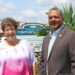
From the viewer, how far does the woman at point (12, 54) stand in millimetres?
3091

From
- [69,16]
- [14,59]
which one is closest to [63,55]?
[14,59]

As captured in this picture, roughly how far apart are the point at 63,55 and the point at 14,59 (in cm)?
60

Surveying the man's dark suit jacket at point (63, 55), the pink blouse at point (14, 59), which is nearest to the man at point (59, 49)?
the man's dark suit jacket at point (63, 55)

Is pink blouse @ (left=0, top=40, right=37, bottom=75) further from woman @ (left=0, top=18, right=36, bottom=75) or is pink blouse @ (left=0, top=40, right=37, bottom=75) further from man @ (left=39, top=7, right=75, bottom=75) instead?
man @ (left=39, top=7, right=75, bottom=75)

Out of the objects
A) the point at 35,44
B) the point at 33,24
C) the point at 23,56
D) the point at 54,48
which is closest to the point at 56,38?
the point at 54,48

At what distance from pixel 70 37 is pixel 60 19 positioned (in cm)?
29

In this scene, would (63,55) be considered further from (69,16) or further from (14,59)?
(69,16)

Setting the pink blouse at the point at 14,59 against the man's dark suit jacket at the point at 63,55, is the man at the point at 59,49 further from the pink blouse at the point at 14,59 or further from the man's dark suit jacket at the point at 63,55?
A: the pink blouse at the point at 14,59

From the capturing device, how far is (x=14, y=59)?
310 centimetres

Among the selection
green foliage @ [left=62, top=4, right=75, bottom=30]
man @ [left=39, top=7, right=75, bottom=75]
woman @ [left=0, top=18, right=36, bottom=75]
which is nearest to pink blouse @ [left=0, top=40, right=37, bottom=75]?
woman @ [left=0, top=18, right=36, bottom=75]

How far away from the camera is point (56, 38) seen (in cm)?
307

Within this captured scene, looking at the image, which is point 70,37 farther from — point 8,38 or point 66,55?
point 8,38

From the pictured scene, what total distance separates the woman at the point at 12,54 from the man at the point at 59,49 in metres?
0.25

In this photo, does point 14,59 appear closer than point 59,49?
No
